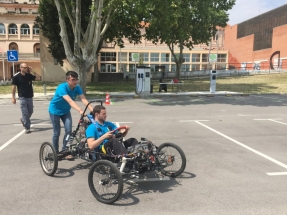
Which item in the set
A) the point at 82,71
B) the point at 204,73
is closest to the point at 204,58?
the point at 204,73

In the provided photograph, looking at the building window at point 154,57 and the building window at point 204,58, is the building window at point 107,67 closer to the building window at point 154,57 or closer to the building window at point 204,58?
the building window at point 154,57

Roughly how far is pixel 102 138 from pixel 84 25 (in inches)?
901

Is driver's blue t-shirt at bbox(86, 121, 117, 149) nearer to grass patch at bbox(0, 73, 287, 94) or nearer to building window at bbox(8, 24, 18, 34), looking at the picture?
grass patch at bbox(0, 73, 287, 94)

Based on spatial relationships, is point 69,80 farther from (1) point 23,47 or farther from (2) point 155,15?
(1) point 23,47

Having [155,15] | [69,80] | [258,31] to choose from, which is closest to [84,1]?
[155,15]

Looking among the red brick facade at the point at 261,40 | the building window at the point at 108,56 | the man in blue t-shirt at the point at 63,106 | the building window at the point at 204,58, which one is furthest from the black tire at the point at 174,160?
the building window at the point at 204,58

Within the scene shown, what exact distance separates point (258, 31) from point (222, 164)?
69.9m

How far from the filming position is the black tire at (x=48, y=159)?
459cm

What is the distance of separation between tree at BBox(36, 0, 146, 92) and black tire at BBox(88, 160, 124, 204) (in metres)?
13.7

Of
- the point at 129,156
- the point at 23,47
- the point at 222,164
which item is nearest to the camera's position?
the point at 129,156

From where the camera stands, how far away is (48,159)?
481 centimetres

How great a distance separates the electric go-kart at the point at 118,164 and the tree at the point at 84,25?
1308 cm

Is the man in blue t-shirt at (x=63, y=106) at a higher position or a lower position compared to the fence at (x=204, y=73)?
lower

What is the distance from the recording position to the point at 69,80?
4.92m
